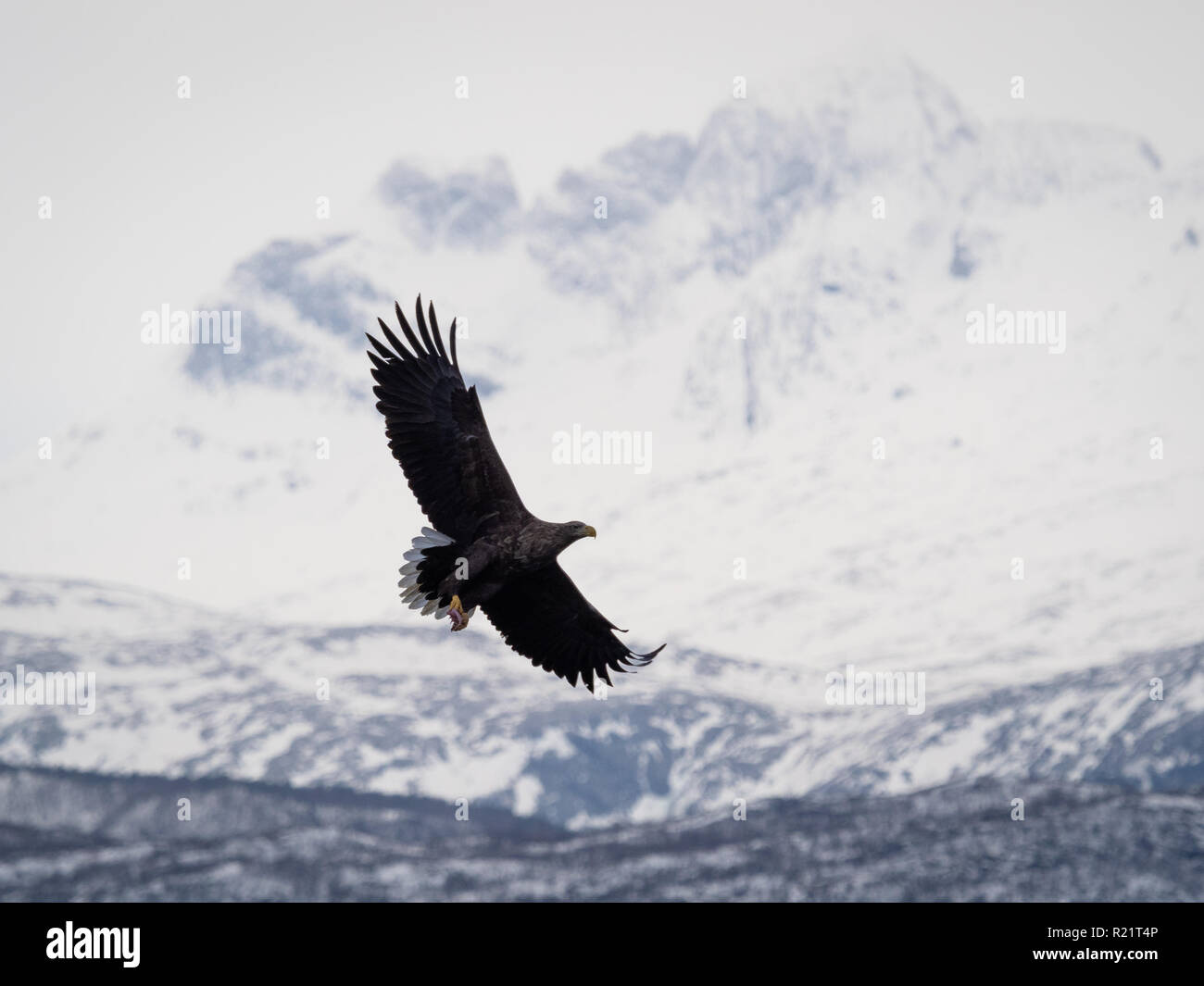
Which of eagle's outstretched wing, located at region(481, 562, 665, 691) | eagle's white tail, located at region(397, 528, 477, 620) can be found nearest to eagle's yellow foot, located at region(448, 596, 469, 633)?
eagle's white tail, located at region(397, 528, 477, 620)

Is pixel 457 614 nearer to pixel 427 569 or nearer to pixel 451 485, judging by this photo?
pixel 427 569

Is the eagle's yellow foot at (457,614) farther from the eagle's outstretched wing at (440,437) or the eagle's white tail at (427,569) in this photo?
the eagle's outstretched wing at (440,437)
